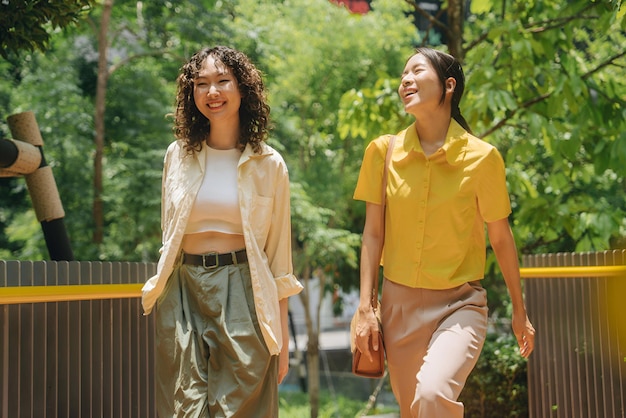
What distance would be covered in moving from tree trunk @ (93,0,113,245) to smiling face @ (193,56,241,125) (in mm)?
10351

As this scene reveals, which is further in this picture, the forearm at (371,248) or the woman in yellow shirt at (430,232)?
the forearm at (371,248)

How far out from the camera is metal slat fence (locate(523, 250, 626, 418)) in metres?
5.41

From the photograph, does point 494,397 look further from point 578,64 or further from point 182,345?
point 182,345

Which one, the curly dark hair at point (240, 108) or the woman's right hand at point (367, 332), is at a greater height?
the curly dark hair at point (240, 108)

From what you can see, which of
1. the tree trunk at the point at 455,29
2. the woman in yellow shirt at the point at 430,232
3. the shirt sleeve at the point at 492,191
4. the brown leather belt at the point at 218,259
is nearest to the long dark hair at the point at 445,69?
the woman in yellow shirt at the point at 430,232

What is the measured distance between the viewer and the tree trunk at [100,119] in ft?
45.4

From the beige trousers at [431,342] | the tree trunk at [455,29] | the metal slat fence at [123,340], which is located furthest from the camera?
the tree trunk at [455,29]

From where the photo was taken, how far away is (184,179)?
3672 millimetres

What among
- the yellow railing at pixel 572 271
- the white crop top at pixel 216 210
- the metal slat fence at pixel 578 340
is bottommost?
the metal slat fence at pixel 578 340

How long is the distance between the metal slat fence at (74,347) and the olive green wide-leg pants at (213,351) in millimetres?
806

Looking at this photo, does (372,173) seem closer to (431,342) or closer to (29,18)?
(431,342)

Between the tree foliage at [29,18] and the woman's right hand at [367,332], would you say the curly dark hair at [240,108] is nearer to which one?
the woman's right hand at [367,332]

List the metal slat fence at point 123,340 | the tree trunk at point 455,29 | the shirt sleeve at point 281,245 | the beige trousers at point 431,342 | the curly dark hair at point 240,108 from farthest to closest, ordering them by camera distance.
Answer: the tree trunk at point 455,29
the metal slat fence at point 123,340
the curly dark hair at point 240,108
the shirt sleeve at point 281,245
the beige trousers at point 431,342

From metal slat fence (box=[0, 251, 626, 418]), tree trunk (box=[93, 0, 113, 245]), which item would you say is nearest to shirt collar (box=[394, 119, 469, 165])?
metal slat fence (box=[0, 251, 626, 418])
